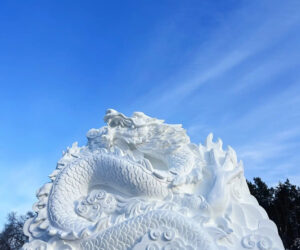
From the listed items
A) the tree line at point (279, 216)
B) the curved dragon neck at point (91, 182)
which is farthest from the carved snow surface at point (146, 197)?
the tree line at point (279, 216)

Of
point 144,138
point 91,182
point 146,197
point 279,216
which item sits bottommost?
point 146,197

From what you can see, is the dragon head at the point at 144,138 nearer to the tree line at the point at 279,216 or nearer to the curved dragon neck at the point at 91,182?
the curved dragon neck at the point at 91,182

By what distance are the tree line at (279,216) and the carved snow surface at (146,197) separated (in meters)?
9.15

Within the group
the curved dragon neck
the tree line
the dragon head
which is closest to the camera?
the curved dragon neck

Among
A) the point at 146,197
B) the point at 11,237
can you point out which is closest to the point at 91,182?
the point at 146,197

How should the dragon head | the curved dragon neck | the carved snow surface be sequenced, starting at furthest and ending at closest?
the dragon head < the curved dragon neck < the carved snow surface

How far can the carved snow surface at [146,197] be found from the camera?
3.03m

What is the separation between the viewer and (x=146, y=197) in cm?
355

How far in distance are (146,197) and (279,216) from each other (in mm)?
10609

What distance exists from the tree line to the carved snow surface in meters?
9.15

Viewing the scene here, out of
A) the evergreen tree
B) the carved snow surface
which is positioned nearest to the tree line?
the evergreen tree

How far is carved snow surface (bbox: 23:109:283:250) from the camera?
3.03 metres

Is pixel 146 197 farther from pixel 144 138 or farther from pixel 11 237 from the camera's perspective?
pixel 11 237

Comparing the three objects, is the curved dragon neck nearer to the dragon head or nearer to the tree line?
the dragon head
